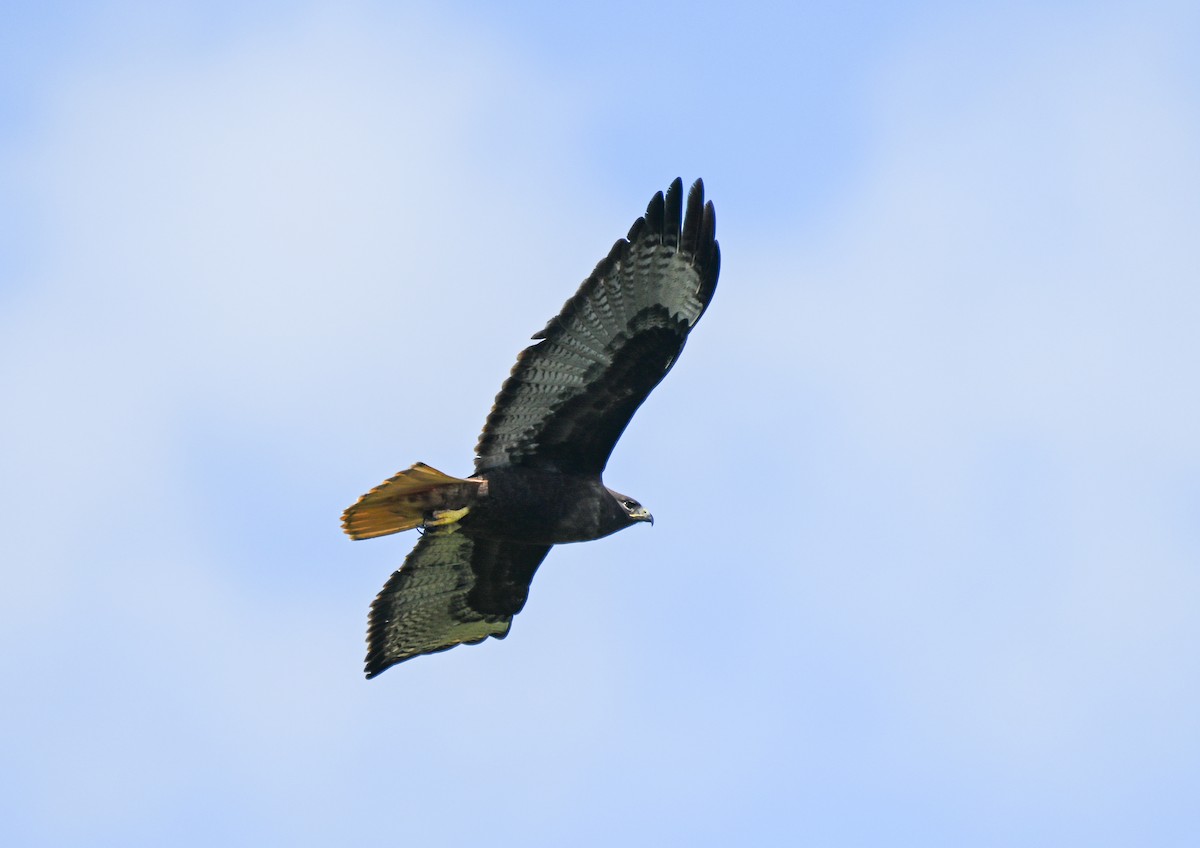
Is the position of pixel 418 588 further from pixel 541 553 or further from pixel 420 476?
pixel 420 476

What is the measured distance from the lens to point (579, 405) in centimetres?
1335

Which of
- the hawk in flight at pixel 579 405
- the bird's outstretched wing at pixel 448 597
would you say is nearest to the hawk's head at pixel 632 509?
the hawk in flight at pixel 579 405

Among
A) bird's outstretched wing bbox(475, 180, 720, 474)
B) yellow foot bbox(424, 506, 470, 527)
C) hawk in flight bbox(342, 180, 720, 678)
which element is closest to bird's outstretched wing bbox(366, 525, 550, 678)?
hawk in flight bbox(342, 180, 720, 678)

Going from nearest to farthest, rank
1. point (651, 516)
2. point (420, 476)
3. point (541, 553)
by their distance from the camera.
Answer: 1. point (420, 476)
2. point (651, 516)
3. point (541, 553)

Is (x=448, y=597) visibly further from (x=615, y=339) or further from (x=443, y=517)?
(x=615, y=339)

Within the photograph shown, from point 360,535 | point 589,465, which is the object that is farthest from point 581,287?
point 360,535

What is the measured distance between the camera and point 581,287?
12930 millimetres

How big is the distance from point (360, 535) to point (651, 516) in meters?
2.23

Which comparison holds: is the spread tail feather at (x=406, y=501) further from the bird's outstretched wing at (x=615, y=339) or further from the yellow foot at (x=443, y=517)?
the bird's outstretched wing at (x=615, y=339)

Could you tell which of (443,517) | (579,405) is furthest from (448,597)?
(579,405)

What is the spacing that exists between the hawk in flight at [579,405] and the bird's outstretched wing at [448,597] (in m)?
0.86

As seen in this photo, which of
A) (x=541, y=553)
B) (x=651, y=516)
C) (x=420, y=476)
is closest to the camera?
(x=420, y=476)

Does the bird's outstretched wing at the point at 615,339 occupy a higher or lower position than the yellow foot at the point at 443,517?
higher

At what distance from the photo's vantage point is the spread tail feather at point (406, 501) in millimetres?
12953
